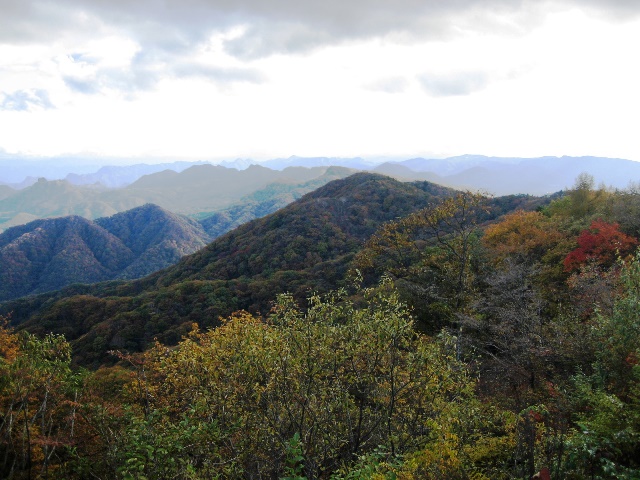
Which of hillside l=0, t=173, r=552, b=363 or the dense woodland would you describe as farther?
hillside l=0, t=173, r=552, b=363

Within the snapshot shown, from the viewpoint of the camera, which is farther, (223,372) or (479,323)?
(479,323)

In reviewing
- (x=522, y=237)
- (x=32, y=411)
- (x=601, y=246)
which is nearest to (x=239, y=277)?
(x=522, y=237)

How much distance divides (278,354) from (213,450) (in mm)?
3470

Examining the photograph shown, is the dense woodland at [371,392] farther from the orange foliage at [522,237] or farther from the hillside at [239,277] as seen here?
the hillside at [239,277]

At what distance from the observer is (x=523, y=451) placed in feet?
27.1

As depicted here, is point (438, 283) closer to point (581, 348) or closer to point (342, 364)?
point (581, 348)

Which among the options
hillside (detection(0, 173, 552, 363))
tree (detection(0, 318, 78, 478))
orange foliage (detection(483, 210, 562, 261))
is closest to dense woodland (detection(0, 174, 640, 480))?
tree (detection(0, 318, 78, 478))

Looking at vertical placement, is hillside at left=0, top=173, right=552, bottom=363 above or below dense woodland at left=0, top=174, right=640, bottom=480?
below

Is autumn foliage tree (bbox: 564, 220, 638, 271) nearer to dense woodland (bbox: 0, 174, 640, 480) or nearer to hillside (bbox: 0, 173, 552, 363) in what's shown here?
dense woodland (bbox: 0, 174, 640, 480)

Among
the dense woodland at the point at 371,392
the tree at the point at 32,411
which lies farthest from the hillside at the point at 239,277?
the tree at the point at 32,411

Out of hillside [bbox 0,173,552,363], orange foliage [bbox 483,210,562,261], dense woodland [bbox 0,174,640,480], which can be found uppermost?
orange foliage [bbox 483,210,562,261]

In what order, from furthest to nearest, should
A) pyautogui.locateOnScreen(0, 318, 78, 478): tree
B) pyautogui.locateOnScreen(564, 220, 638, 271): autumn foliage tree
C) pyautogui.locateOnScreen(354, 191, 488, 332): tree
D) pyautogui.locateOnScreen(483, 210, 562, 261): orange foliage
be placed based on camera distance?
pyautogui.locateOnScreen(483, 210, 562, 261): orange foliage < pyautogui.locateOnScreen(564, 220, 638, 271): autumn foliage tree < pyautogui.locateOnScreen(354, 191, 488, 332): tree < pyautogui.locateOnScreen(0, 318, 78, 478): tree

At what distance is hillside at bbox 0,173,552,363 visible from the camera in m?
61.6

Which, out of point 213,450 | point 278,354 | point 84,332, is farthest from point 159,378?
point 84,332
